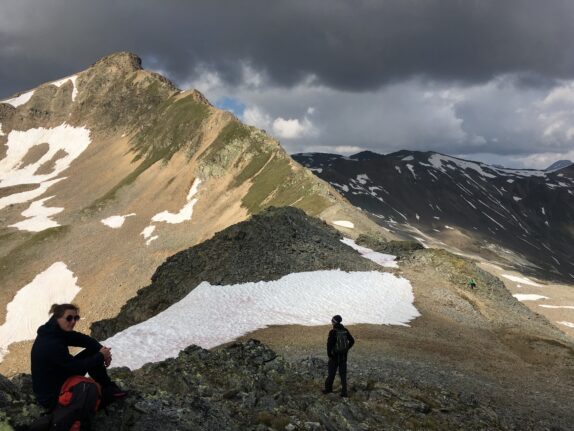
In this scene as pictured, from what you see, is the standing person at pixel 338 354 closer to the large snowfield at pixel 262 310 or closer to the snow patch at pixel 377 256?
the large snowfield at pixel 262 310

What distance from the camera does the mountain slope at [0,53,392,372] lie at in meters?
79.9

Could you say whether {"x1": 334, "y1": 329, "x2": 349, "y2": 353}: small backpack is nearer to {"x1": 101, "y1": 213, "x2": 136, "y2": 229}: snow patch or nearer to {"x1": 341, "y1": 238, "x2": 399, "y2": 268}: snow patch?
{"x1": 341, "y1": 238, "x2": 399, "y2": 268}: snow patch

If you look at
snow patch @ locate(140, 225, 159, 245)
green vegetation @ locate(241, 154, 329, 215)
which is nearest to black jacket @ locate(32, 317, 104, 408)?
green vegetation @ locate(241, 154, 329, 215)

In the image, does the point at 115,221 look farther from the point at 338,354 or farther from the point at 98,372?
the point at 98,372

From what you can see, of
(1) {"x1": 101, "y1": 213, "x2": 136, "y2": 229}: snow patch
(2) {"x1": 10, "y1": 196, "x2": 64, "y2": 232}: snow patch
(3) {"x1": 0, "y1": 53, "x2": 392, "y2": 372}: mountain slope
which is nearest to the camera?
(3) {"x1": 0, "y1": 53, "x2": 392, "y2": 372}: mountain slope

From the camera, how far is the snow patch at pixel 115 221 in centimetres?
10519

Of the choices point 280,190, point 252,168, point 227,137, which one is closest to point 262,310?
point 280,190

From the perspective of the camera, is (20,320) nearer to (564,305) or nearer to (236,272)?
(236,272)

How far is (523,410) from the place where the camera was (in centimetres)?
1664

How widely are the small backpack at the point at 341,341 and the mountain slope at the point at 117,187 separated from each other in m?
55.0

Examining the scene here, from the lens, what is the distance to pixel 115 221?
10812 centimetres

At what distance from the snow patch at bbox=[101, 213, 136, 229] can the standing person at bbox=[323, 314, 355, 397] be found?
9812 centimetres

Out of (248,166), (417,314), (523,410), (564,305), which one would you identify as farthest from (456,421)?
(248,166)

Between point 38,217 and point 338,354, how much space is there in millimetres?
125424
